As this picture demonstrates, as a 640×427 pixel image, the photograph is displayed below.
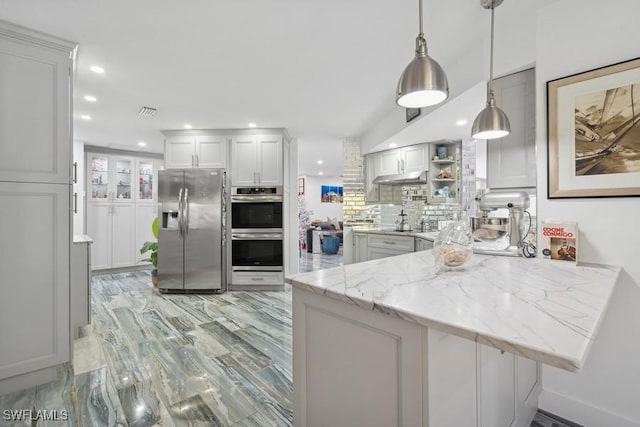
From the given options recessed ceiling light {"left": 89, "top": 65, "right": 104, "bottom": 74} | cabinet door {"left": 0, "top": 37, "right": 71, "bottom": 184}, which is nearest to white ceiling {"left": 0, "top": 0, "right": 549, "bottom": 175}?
recessed ceiling light {"left": 89, "top": 65, "right": 104, "bottom": 74}

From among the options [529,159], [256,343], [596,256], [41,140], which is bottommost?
[256,343]

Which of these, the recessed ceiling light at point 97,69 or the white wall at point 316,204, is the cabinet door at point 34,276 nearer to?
the recessed ceiling light at point 97,69

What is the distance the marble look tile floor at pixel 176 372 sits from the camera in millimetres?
1701

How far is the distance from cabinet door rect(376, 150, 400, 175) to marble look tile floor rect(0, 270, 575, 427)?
2.71 meters

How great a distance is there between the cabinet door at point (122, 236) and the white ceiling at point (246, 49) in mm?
2144

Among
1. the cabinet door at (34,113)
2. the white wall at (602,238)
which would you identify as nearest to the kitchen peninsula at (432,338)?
the white wall at (602,238)

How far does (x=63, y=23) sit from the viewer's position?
1933 mm

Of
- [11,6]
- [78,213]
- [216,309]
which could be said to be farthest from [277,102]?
[78,213]

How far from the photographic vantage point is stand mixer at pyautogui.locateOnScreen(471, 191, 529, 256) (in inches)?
74.9

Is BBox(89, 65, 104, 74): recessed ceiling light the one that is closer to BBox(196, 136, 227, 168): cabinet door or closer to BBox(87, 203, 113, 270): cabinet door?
BBox(196, 136, 227, 168): cabinet door

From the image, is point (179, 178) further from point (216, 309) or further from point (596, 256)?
point (596, 256)

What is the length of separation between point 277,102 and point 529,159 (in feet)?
8.24

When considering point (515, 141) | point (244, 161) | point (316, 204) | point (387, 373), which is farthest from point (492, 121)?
point (316, 204)

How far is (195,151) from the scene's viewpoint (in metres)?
4.46
